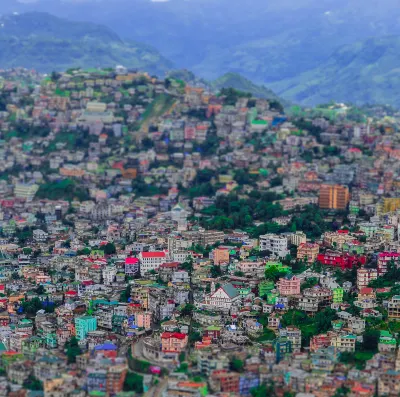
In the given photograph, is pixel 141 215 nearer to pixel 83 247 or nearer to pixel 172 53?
pixel 83 247

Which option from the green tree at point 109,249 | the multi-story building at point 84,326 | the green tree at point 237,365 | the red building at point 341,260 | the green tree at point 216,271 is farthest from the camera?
the green tree at point 109,249

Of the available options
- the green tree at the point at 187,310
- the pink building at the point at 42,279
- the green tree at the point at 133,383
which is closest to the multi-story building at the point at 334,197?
the pink building at the point at 42,279

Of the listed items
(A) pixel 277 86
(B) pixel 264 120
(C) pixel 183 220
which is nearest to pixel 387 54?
(A) pixel 277 86

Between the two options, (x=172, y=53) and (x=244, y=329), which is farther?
(x=172, y=53)

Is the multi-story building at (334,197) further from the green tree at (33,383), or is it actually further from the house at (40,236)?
the green tree at (33,383)

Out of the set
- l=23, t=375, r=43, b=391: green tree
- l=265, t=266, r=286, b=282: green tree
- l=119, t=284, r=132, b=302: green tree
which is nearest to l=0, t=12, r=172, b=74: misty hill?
l=265, t=266, r=286, b=282: green tree

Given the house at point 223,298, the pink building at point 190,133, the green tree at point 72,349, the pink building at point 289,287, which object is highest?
the pink building at point 190,133
